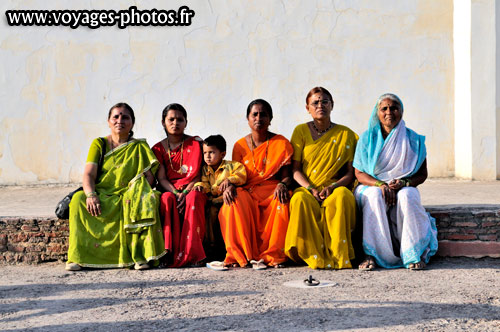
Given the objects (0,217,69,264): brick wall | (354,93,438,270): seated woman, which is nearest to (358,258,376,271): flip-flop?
(354,93,438,270): seated woman

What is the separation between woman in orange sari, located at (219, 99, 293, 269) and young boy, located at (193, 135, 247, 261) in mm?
108

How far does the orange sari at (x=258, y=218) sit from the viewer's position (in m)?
4.48

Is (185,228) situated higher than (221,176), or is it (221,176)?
(221,176)

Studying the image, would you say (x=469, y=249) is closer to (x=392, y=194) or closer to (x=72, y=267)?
(x=392, y=194)

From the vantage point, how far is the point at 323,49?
7.60m

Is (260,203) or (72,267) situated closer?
(72,267)

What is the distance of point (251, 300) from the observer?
11.6ft

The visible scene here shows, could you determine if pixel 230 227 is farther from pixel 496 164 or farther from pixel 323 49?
pixel 496 164

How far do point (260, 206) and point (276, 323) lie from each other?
1649mm

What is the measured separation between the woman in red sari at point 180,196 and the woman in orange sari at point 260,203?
0.72 feet

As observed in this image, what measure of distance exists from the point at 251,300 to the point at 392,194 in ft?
4.89

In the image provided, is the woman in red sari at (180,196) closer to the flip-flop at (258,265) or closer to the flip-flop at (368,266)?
the flip-flop at (258,265)

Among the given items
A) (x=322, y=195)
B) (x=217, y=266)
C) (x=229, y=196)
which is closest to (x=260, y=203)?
(x=229, y=196)

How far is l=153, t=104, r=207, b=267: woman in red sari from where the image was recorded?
14.9ft
